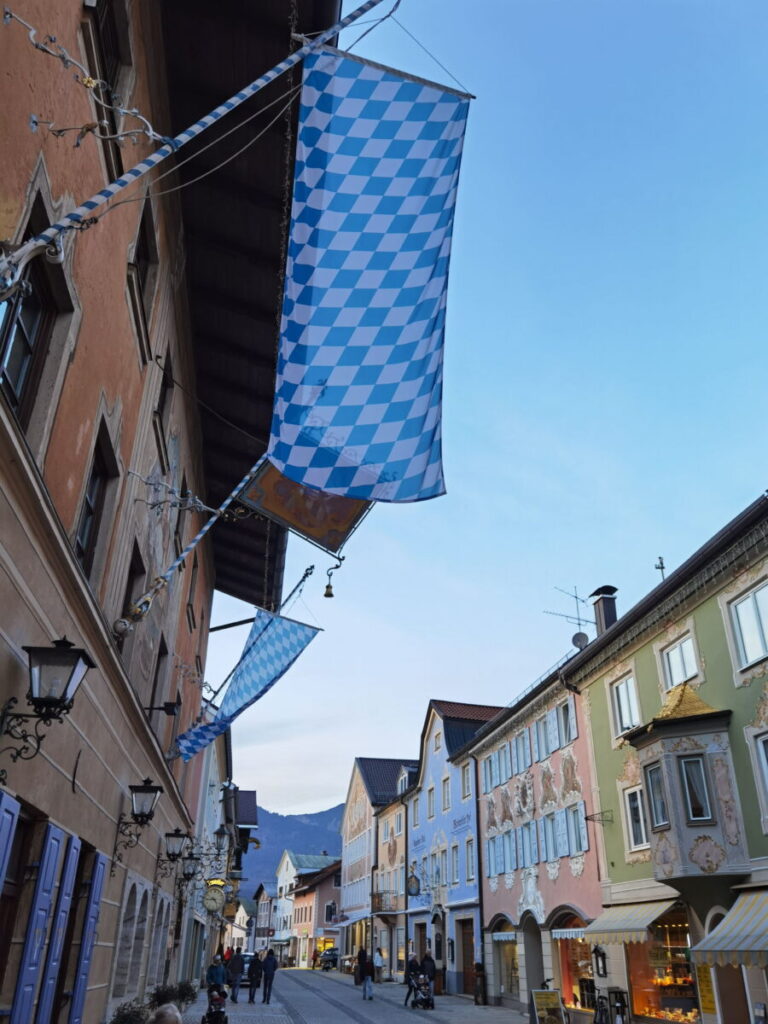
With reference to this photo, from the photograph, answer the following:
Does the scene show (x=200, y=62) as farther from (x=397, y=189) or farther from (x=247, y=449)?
(x=247, y=449)

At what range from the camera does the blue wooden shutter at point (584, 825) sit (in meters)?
21.3

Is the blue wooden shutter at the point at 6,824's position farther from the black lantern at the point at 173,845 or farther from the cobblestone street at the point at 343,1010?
the cobblestone street at the point at 343,1010

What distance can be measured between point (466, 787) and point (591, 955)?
1283cm

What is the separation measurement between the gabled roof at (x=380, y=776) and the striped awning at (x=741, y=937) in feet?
134

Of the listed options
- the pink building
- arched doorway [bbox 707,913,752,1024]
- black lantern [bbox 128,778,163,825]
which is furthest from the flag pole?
the pink building

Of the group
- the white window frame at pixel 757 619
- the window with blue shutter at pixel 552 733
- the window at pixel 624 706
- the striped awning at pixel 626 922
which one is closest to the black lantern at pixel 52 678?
the white window frame at pixel 757 619

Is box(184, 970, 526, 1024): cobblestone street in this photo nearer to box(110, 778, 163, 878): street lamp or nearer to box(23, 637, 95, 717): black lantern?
box(110, 778, 163, 878): street lamp

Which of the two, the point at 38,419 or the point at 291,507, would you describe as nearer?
the point at 38,419

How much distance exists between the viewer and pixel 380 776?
189ft

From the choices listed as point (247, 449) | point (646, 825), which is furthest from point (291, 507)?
point (646, 825)

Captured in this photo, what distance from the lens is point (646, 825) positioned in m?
18.1

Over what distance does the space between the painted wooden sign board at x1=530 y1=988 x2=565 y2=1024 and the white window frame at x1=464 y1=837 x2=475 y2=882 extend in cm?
1412

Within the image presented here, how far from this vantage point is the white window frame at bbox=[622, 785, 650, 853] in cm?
1825

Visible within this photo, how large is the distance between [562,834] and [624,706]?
526 cm
